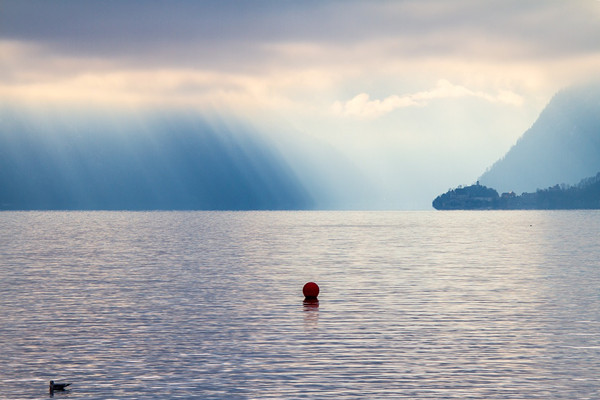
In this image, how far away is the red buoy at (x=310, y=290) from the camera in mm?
59062

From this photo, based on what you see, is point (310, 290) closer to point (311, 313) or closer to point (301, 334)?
point (311, 313)

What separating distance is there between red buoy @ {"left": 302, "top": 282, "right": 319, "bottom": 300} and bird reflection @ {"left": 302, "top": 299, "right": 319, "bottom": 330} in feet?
1.58

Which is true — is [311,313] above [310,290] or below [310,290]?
below

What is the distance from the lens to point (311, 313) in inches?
2083

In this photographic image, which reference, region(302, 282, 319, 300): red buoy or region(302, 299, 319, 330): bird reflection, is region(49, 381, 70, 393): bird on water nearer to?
region(302, 299, 319, 330): bird reflection

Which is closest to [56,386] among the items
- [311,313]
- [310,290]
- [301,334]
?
[301,334]

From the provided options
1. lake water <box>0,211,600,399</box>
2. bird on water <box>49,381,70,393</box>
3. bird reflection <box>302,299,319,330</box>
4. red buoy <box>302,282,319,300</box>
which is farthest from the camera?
red buoy <box>302,282,319,300</box>

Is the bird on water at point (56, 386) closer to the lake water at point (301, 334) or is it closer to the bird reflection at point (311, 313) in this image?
the lake water at point (301, 334)

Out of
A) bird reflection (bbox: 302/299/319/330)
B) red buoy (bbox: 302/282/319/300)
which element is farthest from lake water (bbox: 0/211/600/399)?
red buoy (bbox: 302/282/319/300)

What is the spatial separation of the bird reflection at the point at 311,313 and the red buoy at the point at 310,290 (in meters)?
0.48

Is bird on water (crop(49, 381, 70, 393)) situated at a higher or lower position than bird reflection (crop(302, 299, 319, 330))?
lower

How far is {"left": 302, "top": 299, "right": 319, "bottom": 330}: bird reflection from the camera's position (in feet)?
156

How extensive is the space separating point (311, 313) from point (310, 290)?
6.57m

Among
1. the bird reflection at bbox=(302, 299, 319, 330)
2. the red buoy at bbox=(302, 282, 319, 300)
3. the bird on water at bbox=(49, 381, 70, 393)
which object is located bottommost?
the bird on water at bbox=(49, 381, 70, 393)
